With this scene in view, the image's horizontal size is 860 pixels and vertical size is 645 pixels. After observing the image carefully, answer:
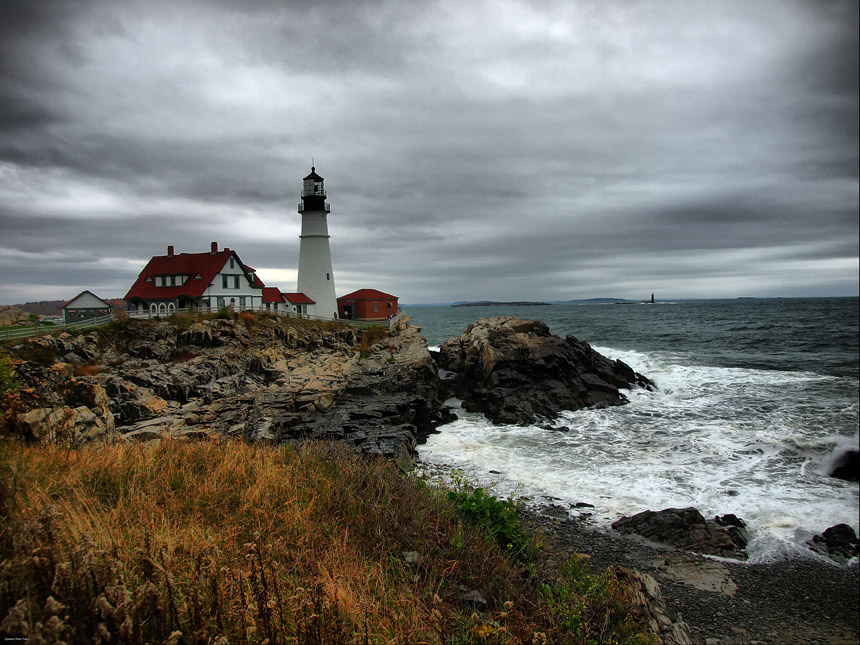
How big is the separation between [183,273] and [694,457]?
111 ft

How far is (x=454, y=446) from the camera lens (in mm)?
17469

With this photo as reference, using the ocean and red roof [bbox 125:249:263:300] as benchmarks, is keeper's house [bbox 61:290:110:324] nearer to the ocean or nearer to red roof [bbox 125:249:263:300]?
red roof [bbox 125:249:263:300]

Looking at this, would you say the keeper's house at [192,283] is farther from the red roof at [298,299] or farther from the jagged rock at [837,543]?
the jagged rock at [837,543]

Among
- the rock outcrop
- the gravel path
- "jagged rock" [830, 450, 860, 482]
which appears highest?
the rock outcrop

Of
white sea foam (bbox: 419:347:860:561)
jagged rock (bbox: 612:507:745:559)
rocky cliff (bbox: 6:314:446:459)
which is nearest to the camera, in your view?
jagged rock (bbox: 612:507:745:559)

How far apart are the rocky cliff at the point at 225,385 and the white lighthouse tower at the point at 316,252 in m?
8.99

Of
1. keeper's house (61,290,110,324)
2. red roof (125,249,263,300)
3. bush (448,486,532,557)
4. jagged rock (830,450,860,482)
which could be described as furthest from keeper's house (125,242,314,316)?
jagged rock (830,450,860,482)

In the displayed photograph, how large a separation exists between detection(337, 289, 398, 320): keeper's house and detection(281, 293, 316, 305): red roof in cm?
678

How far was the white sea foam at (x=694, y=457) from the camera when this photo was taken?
11.6 m

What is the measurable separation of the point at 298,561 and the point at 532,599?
7.71 feet

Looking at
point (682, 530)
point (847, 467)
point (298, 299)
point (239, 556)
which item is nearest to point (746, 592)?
point (682, 530)

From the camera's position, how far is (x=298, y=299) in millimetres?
40469

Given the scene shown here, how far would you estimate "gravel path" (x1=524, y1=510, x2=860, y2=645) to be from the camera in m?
7.60

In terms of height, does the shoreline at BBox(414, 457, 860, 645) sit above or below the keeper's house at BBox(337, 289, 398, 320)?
below
